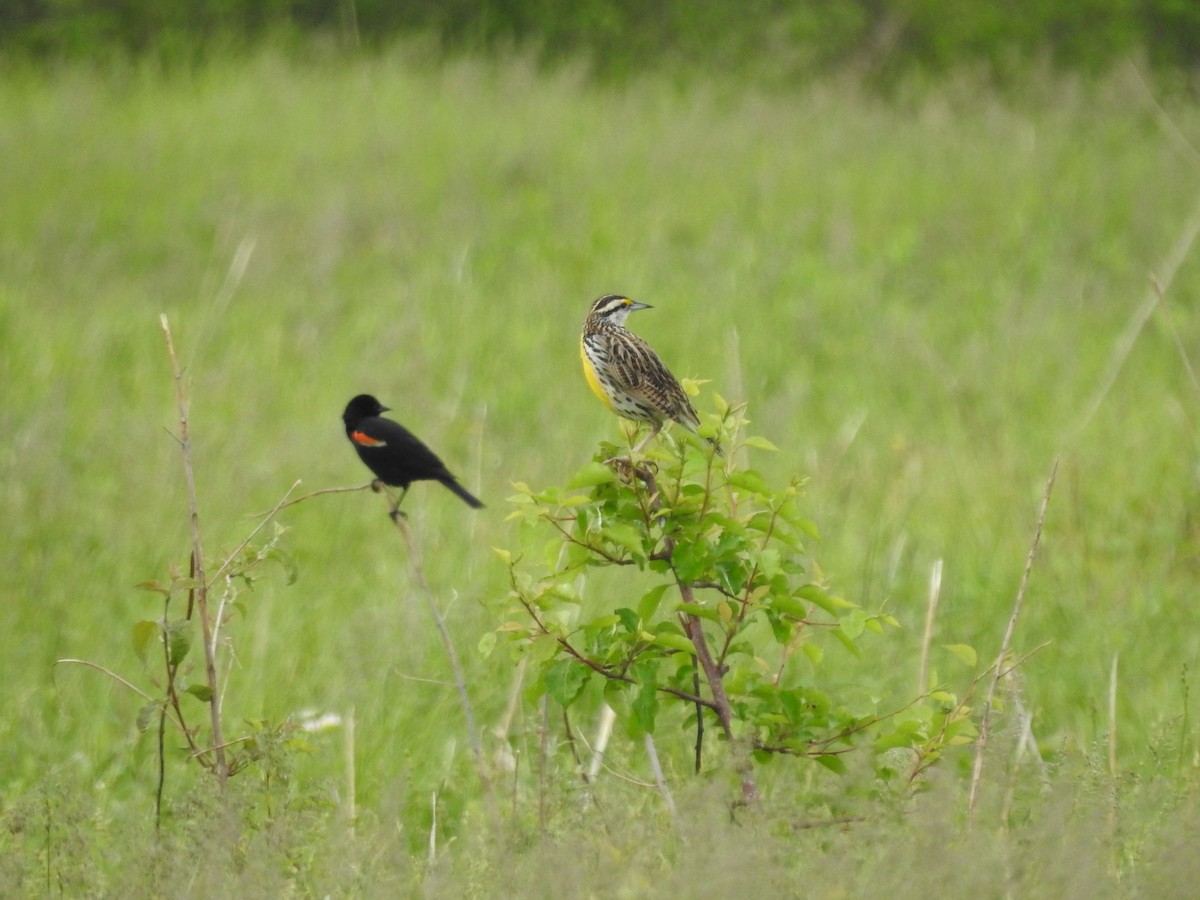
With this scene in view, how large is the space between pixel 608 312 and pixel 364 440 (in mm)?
922

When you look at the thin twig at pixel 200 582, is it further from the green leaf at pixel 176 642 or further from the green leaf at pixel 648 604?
the green leaf at pixel 648 604

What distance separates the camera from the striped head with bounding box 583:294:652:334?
4.50m

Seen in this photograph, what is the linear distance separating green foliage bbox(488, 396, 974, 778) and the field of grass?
15cm

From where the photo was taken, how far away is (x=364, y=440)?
4.33 m

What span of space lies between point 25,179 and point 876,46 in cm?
1227

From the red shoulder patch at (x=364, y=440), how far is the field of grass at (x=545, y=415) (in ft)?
2.44

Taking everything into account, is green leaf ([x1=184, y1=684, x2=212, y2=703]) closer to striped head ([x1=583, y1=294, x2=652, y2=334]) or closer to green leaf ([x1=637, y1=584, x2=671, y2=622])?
green leaf ([x1=637, y1=584, x2=671, y2=622])

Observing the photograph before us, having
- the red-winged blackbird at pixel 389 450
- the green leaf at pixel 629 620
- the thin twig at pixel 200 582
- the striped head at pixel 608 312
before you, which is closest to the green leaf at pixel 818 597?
the green leaf at pixel 629 620

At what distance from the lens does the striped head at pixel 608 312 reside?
177 inches

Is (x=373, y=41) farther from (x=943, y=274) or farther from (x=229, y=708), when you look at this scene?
(x=229, y=708)

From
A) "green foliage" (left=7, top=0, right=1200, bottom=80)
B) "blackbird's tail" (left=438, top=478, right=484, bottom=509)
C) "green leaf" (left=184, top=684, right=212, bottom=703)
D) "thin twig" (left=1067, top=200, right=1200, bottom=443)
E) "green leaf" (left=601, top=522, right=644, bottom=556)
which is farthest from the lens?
"green foliage" (left=7, top=0, right=1200, bottom=80)

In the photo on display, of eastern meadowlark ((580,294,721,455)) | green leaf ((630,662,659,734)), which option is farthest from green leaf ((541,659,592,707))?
eastern meadowlark ((580,294,721,455))

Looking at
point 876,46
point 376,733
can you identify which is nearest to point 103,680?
point 376,733

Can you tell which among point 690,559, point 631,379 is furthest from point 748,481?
point 631,379
